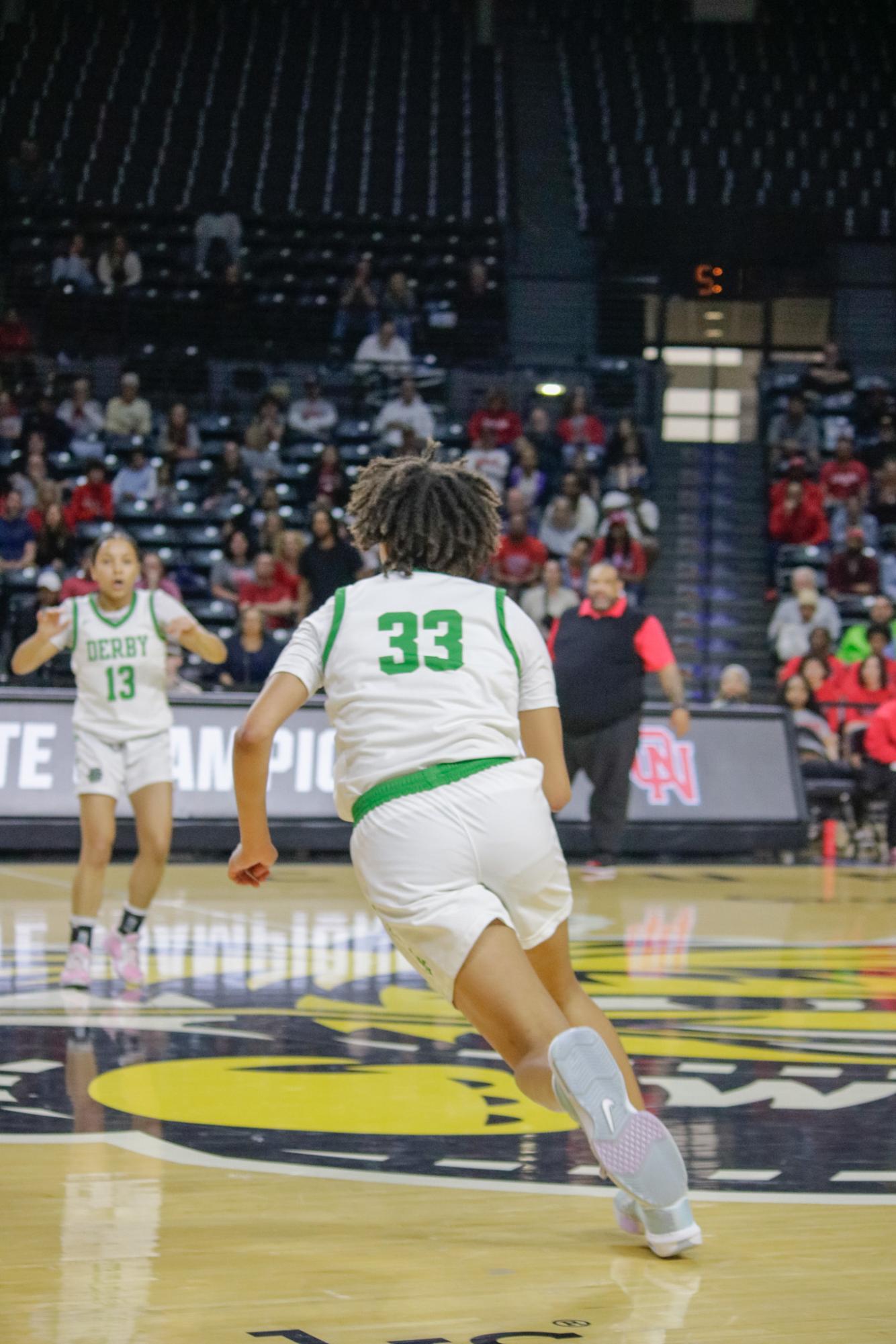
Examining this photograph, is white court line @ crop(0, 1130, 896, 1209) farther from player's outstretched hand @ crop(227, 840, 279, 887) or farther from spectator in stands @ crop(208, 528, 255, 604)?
spectator in stands @ crop(208, 528, 255, 604)

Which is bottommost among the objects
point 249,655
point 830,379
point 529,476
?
point 249,655

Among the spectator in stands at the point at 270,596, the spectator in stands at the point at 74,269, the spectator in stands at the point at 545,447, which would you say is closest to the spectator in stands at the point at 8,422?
the spectator in stands at the point at 74,269

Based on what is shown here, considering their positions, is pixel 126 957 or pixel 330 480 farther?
pixel 330 480

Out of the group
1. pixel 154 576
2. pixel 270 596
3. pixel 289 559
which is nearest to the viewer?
pixel 154 576

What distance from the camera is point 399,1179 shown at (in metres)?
4.24

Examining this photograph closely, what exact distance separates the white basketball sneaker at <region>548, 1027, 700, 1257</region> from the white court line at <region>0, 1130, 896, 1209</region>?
2.14 ft

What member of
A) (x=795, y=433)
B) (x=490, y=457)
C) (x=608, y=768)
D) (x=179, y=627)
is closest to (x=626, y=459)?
(x=490, y=457)

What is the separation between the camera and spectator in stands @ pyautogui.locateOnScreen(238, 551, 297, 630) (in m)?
16.2

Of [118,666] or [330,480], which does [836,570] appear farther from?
[118,666]

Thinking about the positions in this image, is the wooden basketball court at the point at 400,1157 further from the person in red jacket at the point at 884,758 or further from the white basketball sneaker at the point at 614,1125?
the person in red jacket at the point at 884,758

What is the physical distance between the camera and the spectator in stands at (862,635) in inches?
653

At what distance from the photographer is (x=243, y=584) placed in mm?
16500

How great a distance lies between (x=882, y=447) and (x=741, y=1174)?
16.9 m

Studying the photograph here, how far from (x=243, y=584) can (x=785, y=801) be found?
539 centimetres
